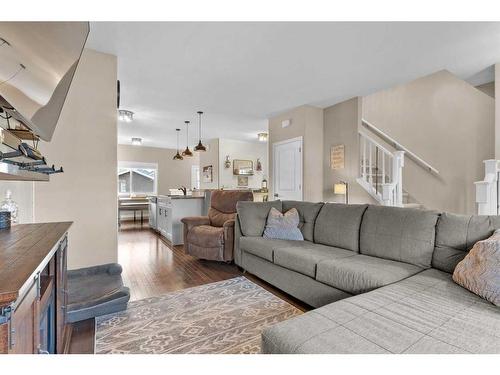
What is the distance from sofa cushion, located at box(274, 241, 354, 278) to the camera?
7.14 ft

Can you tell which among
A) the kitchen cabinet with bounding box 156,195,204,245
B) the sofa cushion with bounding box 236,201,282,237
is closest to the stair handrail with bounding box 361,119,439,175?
the sofa cushion with bounding box 236,201,282,237

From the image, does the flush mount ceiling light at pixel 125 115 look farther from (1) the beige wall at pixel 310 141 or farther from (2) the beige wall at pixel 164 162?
(2) the beige wall at pixel 164 162

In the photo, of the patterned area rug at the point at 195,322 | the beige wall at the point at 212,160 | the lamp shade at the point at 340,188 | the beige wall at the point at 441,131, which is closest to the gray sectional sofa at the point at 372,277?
the patterned area rug at the point at 195,322

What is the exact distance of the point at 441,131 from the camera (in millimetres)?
4348

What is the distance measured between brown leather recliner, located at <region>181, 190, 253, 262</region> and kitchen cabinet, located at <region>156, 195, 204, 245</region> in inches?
32.5

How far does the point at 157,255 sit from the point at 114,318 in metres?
1.91

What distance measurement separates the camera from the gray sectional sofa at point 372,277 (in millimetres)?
1061

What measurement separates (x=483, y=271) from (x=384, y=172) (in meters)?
2.96

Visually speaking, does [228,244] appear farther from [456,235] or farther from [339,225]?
[456,235]

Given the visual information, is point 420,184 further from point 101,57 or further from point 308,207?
point 101,57

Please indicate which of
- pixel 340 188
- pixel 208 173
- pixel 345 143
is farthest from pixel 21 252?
pixel 208 173

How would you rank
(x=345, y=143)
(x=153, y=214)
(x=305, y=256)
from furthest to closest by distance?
(x=153, y=214) → (x=345, y=143) → (x=305, y=256)

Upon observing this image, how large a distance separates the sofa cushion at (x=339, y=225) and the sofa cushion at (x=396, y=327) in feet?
3.28

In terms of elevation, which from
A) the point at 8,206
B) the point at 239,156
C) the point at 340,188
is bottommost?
the point at 8,206
